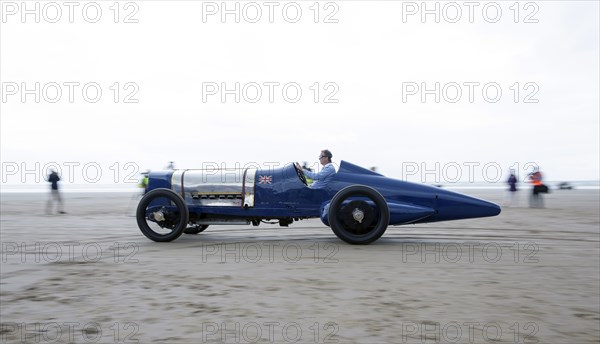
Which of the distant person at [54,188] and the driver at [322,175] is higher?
the driver at [322,175]

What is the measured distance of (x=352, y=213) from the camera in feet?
28.5

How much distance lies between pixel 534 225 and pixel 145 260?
9486 millimetres

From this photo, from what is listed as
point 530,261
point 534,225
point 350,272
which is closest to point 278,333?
point 350,272

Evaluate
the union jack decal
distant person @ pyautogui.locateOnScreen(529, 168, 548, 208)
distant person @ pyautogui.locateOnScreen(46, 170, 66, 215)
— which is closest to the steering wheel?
the union jack decal

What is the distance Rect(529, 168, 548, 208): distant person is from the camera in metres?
19.9

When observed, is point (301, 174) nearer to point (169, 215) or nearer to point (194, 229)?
point (169, 215)

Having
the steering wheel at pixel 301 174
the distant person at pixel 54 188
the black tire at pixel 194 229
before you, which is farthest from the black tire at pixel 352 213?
the distant person at pixel 54 188

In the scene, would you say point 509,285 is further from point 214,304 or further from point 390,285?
point 214,304

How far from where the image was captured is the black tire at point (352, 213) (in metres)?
8.62

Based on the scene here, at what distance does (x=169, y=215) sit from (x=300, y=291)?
4685 mm

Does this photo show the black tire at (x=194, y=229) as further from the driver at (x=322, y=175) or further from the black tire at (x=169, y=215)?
the driver at (x=322, y=175)

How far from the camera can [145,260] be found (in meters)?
7.27

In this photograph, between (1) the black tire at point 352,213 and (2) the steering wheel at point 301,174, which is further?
(2) the steering wheel at point 301,174

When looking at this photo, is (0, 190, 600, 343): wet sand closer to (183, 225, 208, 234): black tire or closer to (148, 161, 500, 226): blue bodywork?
(148, 161, 500, 226): blue bodywork
